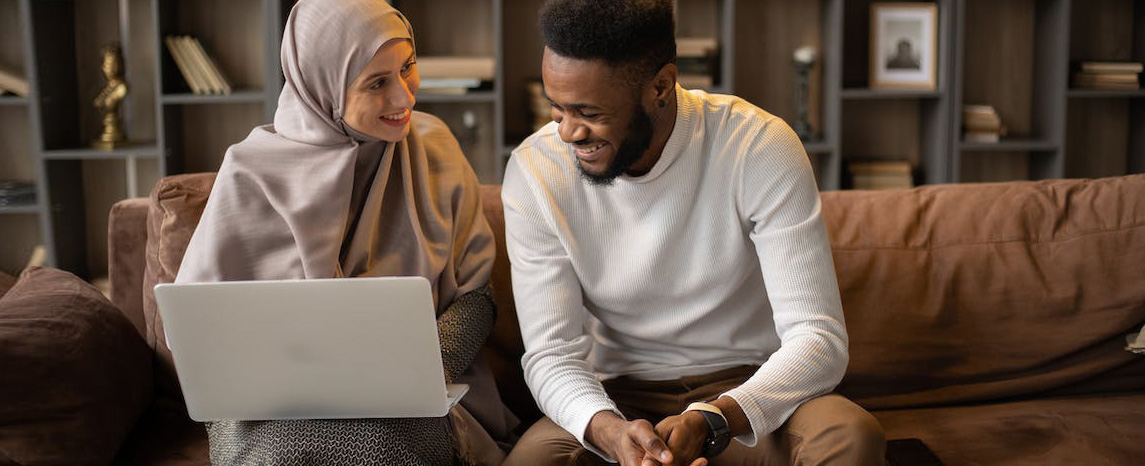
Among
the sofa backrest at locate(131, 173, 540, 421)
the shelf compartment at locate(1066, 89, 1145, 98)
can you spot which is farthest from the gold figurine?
the shelf compartment at locate(1066, 89, 1145, 98)

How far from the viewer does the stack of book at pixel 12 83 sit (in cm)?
360

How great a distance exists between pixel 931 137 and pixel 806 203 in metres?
2.55

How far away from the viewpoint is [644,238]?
1.75m

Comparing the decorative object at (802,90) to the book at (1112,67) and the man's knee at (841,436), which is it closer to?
the book at (1112,67)

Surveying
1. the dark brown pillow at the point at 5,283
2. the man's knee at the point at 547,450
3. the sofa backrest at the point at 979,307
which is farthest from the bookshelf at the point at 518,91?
the man's knee at the point at 547,450

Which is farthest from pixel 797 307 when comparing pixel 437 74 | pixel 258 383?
pixel 437 74

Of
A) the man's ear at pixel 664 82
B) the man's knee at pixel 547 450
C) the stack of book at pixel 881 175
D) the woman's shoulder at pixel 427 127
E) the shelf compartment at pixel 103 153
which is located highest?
the man's ear at pixel 664 82

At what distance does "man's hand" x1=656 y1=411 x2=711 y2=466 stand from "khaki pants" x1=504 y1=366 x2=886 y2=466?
122mm

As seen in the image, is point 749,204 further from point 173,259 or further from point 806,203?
point 173,259

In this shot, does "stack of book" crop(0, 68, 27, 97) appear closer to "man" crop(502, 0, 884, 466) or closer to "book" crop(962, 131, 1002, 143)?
"man" crop(502, 0, 884, 466)

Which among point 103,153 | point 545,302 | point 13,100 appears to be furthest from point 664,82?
point 13,100

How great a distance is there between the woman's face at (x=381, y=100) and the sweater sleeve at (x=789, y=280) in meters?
0.56

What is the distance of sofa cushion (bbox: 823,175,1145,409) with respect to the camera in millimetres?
1979

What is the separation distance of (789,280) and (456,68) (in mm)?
2301
